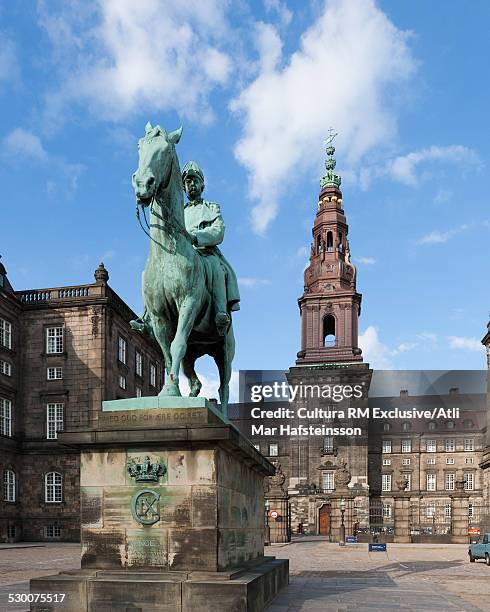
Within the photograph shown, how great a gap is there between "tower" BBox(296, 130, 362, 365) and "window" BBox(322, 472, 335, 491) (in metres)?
14.1

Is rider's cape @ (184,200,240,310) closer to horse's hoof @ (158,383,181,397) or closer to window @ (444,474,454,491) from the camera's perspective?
horse's hoof @ (158,383,181,397)

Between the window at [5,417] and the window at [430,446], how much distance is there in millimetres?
73652

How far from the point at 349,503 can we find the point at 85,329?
23.1 meters

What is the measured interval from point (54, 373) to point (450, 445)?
73.4 metres

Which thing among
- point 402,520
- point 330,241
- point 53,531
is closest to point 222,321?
point 53,531

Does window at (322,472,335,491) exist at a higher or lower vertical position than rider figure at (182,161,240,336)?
lower

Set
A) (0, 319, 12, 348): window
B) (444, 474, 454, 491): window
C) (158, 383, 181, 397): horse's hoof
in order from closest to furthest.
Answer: (158, 383, 181, 397): horse's hoof → (0, 319, 12, 348): window → (444, 474, 454, 491): window

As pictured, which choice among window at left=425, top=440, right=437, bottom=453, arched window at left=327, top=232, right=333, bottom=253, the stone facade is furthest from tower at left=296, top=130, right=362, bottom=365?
the stone facade

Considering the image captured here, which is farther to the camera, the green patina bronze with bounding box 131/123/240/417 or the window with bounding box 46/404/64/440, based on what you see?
the window with bounding box 46/404/64/440

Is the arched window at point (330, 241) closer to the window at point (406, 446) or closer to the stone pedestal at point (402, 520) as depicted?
the window at point (406, 446)

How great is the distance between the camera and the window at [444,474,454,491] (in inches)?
4024

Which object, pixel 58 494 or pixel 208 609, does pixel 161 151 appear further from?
pixel 58 494

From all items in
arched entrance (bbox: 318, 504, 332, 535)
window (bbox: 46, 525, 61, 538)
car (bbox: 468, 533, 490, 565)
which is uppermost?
car (bbox: 468, 533, 490, 565)

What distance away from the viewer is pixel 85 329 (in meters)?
49.4
